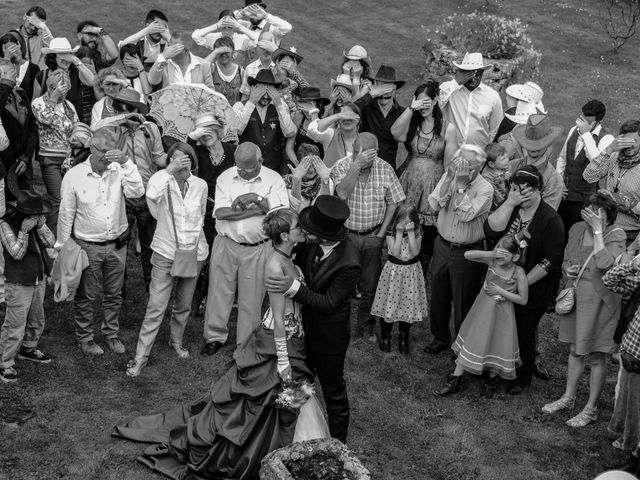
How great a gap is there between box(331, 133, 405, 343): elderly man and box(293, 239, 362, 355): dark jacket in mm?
2214

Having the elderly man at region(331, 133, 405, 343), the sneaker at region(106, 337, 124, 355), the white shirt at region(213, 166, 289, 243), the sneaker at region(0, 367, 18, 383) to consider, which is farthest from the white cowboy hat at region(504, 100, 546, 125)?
the sneaker at region(0, 367, 18, 383)

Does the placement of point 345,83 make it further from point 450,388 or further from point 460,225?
point 450,388

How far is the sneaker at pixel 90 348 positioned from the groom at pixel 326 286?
286cm

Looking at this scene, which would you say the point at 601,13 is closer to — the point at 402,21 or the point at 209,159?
the point at 402,21

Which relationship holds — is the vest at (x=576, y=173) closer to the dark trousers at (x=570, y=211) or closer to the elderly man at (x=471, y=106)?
the dark trousers at (x=570, y=211)

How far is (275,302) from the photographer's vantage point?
6469 mm

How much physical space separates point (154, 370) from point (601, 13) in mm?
17938

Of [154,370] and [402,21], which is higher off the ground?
[402,21]

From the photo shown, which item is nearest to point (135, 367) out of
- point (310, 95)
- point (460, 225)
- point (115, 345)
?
point (115, 345)

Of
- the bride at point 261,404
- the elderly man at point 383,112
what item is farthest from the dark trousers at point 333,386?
the elderly man at point 383,112

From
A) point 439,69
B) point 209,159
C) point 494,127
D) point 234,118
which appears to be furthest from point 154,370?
point 439,69

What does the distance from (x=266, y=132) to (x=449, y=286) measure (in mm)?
2915

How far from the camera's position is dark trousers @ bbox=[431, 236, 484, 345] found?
8.70 m

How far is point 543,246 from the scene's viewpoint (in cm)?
805
